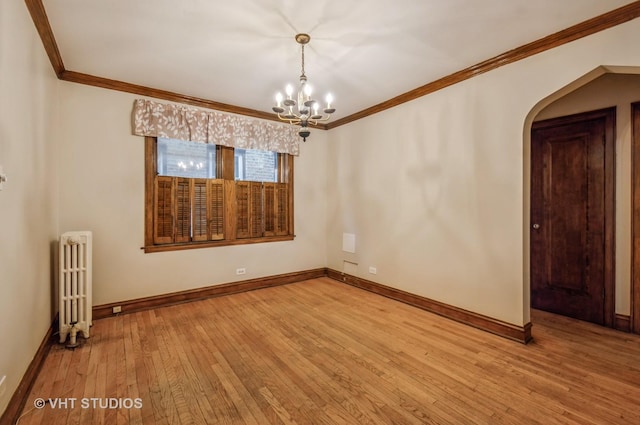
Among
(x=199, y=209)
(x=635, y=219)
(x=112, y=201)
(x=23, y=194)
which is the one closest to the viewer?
(x=23, y=194)

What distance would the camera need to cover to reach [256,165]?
15.4ft

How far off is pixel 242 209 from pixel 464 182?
10.3ft

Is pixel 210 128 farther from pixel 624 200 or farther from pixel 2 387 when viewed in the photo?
pixel 624 200

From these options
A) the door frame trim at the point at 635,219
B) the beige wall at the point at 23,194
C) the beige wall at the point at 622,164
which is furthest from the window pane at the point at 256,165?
the door frame trim at the point at 635,219

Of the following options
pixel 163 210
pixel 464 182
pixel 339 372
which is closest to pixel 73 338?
pixel 163 210

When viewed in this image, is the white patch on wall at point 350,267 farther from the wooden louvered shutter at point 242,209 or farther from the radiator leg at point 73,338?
the radiator leg at point 73,338

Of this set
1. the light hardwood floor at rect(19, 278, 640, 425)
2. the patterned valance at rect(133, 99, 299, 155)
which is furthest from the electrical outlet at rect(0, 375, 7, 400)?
the patterned valance at rect(133, 99, 299, 155)

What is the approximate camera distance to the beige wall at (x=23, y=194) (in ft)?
5.63

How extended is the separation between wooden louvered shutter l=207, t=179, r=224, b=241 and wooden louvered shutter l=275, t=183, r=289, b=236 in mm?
932

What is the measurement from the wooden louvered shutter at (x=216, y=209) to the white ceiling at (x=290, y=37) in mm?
1349

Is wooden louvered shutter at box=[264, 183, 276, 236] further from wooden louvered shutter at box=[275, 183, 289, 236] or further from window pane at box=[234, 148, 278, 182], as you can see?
window pane at box=[234, 148, 278, 182]

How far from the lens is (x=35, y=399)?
1975mm

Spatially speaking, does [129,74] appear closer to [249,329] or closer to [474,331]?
[249,329]

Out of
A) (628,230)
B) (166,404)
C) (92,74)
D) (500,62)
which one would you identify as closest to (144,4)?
(92,74)
